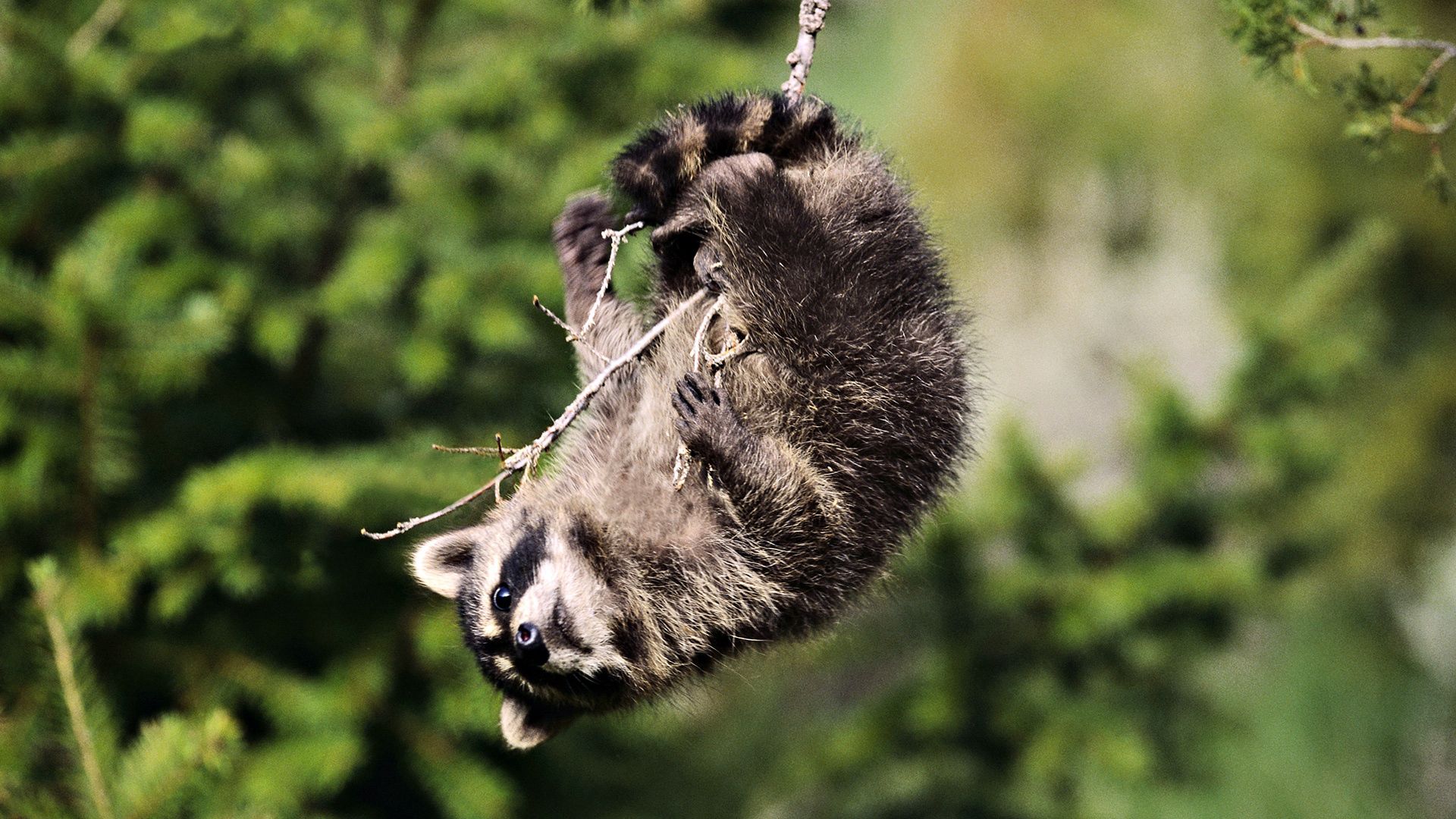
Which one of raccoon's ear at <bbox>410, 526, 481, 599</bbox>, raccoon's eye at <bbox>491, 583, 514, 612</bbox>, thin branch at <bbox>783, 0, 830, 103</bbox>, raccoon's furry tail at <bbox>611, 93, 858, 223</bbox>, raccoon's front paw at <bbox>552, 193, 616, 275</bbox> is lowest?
raccoon's ear at <bbox>410, 526, 481, 599</bbox>

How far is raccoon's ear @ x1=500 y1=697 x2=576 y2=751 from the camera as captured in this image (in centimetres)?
222

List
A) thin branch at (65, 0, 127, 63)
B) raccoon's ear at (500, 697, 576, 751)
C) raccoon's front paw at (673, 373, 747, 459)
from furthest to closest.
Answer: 1. thin branch at (65, 0, 127, 63)
2. raccoon's ear at (500, 697, 576, 751)
3. raccoon's front paw at (673, 373, 747, 459)

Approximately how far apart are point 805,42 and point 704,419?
67 centimetres

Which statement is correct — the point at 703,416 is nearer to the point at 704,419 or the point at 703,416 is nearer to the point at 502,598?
the point at 704,419

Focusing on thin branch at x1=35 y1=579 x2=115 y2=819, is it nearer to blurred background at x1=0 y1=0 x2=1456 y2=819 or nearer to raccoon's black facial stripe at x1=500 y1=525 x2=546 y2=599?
blurred background at x1=0 y1=0 x2=1456 y2=819

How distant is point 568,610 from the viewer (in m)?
2.04

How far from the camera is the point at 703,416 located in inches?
78.8

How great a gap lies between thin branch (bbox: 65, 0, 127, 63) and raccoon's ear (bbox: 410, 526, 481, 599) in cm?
303

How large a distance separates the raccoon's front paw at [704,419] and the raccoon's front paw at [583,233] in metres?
0.63

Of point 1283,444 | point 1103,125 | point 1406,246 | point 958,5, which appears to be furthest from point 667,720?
point 958,5

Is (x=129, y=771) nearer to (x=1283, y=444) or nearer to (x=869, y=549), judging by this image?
(x=869, y=549)

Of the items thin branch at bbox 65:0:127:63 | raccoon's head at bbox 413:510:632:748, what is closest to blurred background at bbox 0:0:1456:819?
thin branch at bbox 65:0:127:63

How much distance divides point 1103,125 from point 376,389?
692 centimetres

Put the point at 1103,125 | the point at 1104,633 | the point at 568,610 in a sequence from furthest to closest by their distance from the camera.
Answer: the point at 1103,125, the point at 1104,633, the point at 568,610
